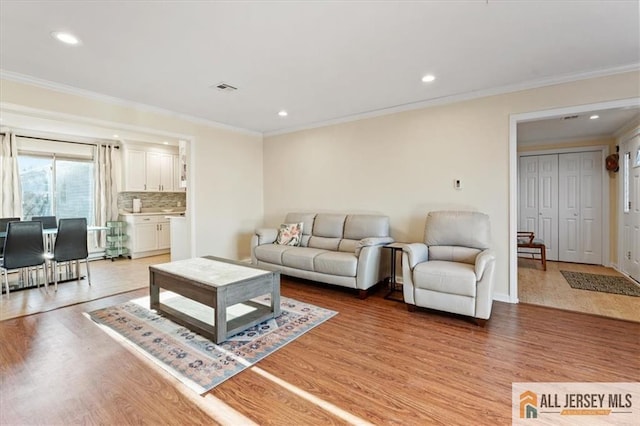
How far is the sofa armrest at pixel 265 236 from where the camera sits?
4.69m

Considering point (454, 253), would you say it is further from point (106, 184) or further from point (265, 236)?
point (106, 184)

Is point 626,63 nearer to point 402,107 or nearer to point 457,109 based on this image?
point 457,109

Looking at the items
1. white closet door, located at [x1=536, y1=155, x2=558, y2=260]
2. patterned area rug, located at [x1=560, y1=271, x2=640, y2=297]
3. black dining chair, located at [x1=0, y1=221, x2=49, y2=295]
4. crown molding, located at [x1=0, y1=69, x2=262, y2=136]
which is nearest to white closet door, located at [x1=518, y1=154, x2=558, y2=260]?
white closet door, located at [x1=536, y1=155, x2=558, y2=260]

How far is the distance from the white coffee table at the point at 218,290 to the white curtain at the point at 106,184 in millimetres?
4172

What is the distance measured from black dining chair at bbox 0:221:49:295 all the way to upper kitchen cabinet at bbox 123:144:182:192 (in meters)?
2.68

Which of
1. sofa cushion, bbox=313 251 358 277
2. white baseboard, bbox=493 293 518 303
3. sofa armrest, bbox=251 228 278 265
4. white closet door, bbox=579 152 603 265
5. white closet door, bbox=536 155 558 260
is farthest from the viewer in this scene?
white closet door, bbox=536 155 558 260

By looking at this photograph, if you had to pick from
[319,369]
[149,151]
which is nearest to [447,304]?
[319,369]

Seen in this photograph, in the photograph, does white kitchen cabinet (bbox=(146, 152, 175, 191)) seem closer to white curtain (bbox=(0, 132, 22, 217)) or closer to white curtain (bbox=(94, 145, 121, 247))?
white curtain (bbox=(94, 145, 121, 247))

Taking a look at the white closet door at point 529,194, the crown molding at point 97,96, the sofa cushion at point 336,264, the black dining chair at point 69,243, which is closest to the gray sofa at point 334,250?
the sofa cushion at point 336,264

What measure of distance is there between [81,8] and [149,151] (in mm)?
5084

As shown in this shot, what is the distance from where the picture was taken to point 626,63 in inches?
114

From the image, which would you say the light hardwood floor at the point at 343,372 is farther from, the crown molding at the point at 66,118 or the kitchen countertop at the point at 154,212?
the kitchen countertop at the point at 154,212

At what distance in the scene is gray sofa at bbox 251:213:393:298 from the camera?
12.0ft

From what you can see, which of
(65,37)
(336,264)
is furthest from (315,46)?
(336,264)
